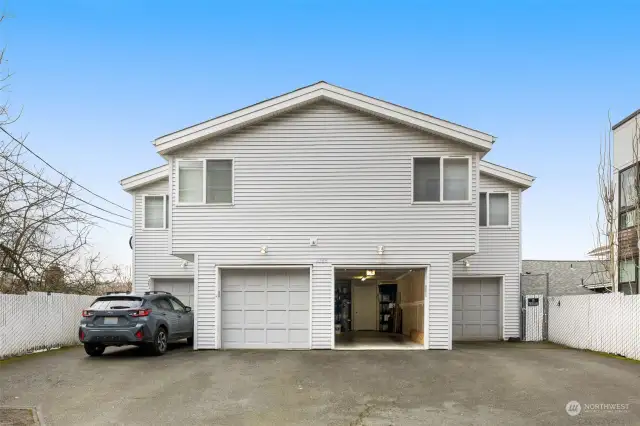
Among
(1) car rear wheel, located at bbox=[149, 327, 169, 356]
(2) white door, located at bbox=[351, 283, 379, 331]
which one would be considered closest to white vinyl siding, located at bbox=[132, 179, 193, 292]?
(1) car rear wheel, located at bbox=[149, 327, 169, 356]

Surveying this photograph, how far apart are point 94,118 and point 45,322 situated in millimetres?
8604

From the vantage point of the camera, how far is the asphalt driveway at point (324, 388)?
7637 mm

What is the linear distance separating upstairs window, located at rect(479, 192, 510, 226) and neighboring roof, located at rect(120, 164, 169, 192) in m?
10.7

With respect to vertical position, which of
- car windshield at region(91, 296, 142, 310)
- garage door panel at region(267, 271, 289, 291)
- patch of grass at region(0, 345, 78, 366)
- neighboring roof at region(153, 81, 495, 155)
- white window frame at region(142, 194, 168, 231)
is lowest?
patch of grass at region(0, 345, 78, 366)

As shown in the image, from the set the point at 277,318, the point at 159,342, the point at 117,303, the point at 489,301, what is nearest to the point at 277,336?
the point at 277,318

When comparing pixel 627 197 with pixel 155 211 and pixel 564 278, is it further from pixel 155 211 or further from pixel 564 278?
pixel 155 211

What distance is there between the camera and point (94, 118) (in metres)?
20.5

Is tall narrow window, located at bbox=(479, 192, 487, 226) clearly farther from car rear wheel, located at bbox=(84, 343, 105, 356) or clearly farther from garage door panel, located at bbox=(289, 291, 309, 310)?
car rear wheel, located at bbox=(84, 343, 105, 356)

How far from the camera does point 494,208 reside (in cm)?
1844

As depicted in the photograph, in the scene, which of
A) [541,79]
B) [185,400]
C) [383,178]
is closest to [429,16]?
[541,79]

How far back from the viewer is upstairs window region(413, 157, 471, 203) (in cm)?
1461

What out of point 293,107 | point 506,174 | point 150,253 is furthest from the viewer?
point 150,253

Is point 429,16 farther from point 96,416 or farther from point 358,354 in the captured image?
point 96,416

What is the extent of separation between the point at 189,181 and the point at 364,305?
1164 centimetres
